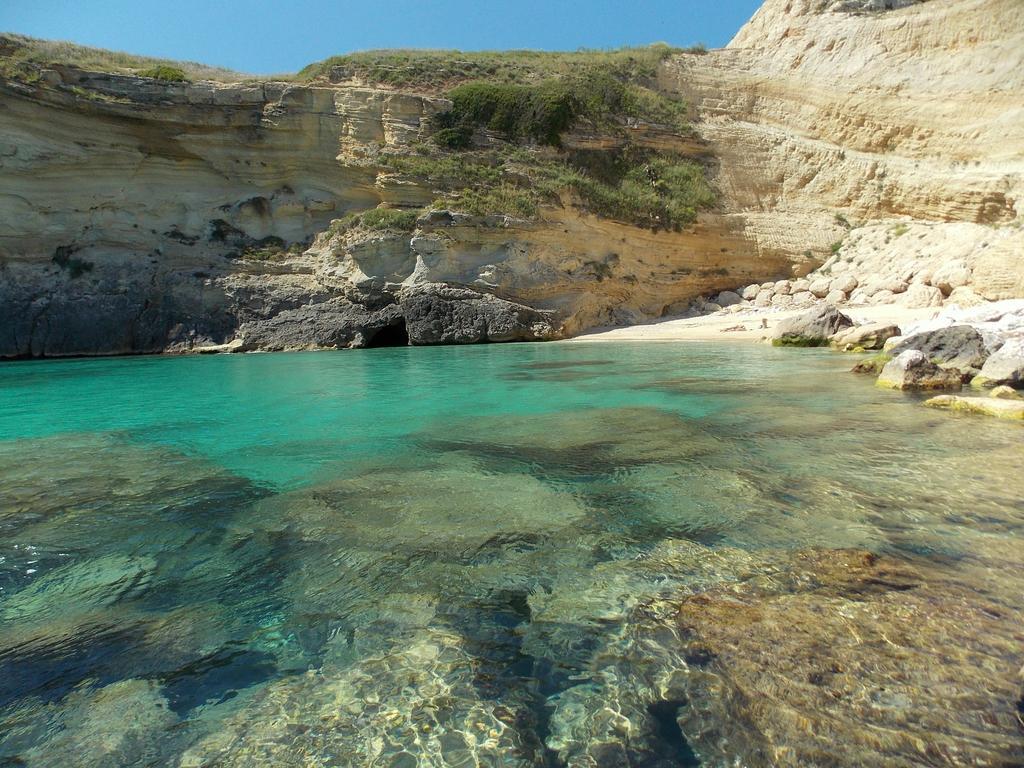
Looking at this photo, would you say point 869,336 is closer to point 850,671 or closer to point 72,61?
point 850,671

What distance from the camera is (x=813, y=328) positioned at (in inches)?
617

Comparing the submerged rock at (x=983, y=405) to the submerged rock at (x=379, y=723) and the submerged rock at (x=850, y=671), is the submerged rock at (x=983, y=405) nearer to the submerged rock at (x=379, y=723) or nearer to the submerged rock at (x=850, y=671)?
the submerged rock at (x=850, y=671)

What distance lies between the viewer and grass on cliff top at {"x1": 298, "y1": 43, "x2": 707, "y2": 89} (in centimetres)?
2500

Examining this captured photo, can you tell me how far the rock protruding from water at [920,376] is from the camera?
27.3 ft

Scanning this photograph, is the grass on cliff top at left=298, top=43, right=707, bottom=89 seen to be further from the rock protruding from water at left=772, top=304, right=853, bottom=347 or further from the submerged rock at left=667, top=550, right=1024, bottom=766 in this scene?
the submerged rock at left=667, top=550, right=1024, bottom=766

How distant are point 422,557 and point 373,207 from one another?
72.9ft

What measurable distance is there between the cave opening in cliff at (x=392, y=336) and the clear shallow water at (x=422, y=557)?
1500cm

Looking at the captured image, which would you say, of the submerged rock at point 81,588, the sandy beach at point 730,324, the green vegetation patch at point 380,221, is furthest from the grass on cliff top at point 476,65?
the submerged rock at point 81,588

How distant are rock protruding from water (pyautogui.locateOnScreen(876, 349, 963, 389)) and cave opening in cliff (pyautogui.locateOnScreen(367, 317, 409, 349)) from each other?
16.7 meters

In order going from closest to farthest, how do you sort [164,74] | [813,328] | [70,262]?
[813,328], [70,262], [164,74]

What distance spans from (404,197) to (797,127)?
61.1 ft

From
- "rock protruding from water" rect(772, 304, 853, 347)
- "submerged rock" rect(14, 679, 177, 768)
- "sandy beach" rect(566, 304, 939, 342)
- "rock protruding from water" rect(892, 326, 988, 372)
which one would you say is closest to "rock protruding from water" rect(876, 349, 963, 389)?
"rock protruding from water" rect(892, 326, 988, 372)

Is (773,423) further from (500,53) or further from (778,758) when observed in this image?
(500,53)

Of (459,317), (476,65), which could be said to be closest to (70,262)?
(459,317)
